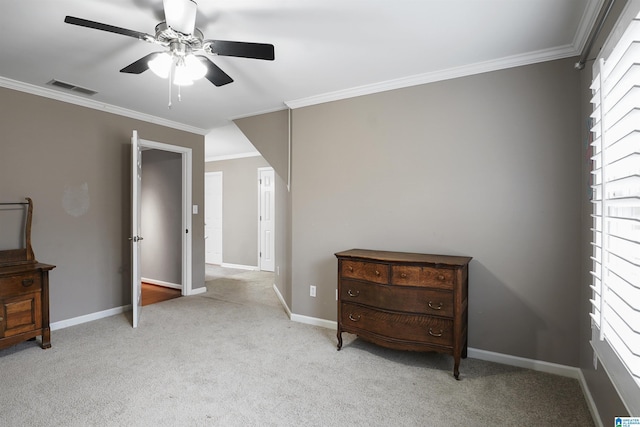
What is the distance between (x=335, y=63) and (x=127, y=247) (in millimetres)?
3259

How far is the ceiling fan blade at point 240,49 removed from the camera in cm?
180

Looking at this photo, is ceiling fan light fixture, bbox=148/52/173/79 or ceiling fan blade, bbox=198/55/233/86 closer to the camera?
ceiling fan light fixture, bbox=148/52/173/79

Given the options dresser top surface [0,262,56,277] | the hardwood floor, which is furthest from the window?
the hardwood floor

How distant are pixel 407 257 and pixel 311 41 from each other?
1794 millimetres

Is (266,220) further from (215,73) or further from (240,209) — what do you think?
(215,73)

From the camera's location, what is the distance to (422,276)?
2514mm

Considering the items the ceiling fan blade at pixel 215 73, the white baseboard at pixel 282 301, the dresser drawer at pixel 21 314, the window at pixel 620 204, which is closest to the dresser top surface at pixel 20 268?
the dresser drawer at pixel 21 314

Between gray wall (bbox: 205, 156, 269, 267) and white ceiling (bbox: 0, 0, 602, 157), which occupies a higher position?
white ceiling (bbox: 0, 0, 602, 157)

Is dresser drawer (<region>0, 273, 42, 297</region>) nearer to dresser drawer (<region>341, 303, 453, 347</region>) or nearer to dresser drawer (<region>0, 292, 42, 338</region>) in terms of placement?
dresser drawer (<region>0, 292, 42, 338</region>)

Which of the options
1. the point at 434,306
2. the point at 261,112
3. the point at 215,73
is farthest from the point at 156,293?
the point at 434,306

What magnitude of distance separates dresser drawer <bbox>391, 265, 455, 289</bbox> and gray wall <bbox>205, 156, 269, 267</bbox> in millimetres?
4475

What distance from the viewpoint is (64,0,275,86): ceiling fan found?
175 centimetres

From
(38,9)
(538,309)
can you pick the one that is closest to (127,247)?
(38,9)

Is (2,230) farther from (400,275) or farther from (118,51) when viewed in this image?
(400,275)
